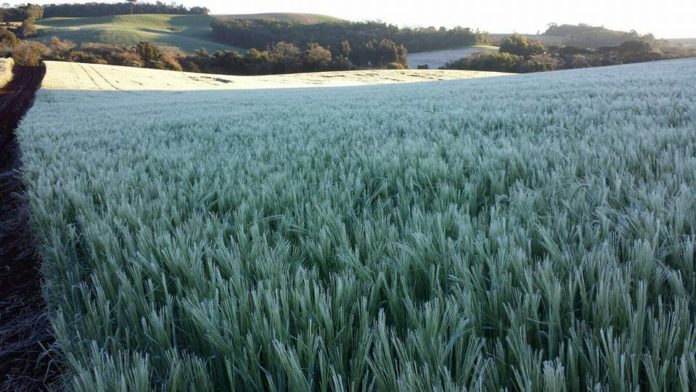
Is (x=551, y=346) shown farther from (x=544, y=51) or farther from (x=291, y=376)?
(x=544, y=51)

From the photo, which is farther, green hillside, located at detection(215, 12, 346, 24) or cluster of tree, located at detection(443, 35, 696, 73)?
green hillside, located at detection(215, 12, 346, 24)

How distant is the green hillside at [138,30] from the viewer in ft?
224

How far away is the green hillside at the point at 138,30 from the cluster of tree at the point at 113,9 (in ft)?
27.8

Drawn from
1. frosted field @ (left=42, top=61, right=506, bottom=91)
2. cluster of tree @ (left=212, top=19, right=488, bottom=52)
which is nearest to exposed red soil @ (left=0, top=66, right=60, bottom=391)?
frosted field @ (left=42, top=61, right=506, bottom=91)

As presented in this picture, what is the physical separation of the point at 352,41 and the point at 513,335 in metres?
77.1

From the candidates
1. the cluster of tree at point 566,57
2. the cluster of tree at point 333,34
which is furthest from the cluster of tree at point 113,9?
the cluster of tree at point 566,57

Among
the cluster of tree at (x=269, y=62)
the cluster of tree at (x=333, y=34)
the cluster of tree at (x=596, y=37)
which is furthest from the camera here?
the cluster of tree at (x=333, y=34)

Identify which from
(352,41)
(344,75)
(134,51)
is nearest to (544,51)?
(352,41)

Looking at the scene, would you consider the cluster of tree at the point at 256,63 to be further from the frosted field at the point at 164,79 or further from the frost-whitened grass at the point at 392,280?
the frost-whitened grass at the point at 392,280

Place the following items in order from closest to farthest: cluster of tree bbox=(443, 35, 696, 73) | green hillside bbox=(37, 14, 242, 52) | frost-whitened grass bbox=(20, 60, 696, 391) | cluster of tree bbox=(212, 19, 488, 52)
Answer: frost-whitened grass bbox=(20, 60, 696, 391) < cluster of tree bbox=(443, 35, 696, 73) < green hillside bbox=(37, 14, 242, 52) < cluster of tree bbox=(212, 19, 488, 52)

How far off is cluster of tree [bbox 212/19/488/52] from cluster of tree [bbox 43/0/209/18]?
33.4 m

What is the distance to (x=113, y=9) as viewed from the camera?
101188 mm

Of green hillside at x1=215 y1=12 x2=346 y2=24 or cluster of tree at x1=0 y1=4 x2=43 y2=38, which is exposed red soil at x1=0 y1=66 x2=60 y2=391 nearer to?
green hillside at x1=215 y1=12 x2=346 y2=24

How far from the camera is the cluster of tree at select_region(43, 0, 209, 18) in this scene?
96750mm
